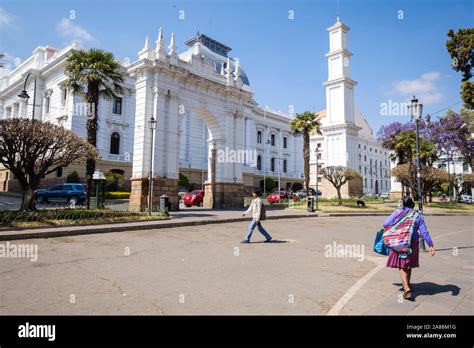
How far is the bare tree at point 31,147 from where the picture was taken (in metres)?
12.7

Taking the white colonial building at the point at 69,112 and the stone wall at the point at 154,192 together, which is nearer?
the stone wall at the point at 154,192

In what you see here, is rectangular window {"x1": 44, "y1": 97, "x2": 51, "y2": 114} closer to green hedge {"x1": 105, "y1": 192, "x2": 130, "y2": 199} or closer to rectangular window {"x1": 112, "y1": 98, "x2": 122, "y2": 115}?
rectangular window {"x1": 112, "y1": 98, "x2": 122, "y2": 115}

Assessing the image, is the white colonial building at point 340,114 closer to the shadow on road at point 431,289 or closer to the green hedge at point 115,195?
the green hedge at point 115,195

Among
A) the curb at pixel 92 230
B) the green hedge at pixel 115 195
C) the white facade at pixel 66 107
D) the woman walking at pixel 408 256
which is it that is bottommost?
the curb at pixel 92 230

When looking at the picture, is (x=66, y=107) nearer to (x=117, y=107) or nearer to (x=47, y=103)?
(x=47, y=103)

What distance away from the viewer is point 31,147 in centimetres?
1327

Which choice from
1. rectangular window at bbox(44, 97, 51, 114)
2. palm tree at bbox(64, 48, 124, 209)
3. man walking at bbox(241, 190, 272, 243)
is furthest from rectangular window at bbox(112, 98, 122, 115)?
man walking at bbox(241, 190, 272, 243)

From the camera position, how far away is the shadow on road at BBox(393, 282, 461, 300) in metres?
4.75

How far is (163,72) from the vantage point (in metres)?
21.3

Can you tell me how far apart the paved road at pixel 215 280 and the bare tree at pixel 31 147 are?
247 inches

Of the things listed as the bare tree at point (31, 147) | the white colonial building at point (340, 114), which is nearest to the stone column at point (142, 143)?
the bare tree at point (31, 147)

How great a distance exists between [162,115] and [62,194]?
37.4ft

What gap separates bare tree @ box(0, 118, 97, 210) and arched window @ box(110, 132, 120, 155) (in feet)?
78.0
